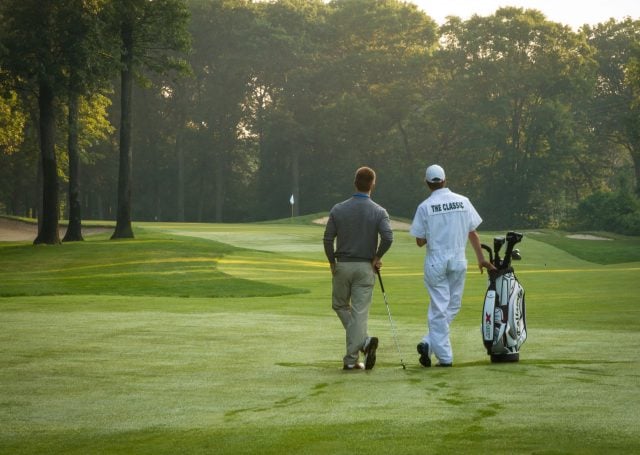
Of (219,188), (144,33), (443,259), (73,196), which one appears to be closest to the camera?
(443,259)

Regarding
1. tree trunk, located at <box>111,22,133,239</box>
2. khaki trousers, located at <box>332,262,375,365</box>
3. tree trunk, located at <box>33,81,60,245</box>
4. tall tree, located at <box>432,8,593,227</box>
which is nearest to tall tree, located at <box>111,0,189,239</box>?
tree trunk, located at <box>111,22,133,239</box>

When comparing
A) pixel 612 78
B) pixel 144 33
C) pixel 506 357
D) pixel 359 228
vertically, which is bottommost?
pixel 506 357

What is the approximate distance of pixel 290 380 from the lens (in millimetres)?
12094

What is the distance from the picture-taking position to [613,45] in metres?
102

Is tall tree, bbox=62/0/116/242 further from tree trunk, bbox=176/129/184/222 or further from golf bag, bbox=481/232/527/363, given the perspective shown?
tree trunk, bbox=176/129/184/222

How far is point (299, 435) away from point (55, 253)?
115 ft

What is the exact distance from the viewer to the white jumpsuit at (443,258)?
13414 millimetres

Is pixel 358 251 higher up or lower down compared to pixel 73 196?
lower down

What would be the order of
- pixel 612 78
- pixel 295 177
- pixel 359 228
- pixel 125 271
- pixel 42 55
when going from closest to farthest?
pixel 359 228 < pixel 125 271 < pixel 42 55 < pixel 612 78 < pixel 295 177

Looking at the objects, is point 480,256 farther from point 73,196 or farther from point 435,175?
point 73,196

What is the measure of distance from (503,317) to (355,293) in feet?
5.64

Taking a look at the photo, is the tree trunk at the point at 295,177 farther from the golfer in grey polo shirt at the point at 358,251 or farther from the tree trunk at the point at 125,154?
the golfer in grey polo shirt at the point at 358,251

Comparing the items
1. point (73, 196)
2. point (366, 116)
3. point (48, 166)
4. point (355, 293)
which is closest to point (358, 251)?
point (355, 293)

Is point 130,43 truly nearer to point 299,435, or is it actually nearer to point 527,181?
point 299,435
